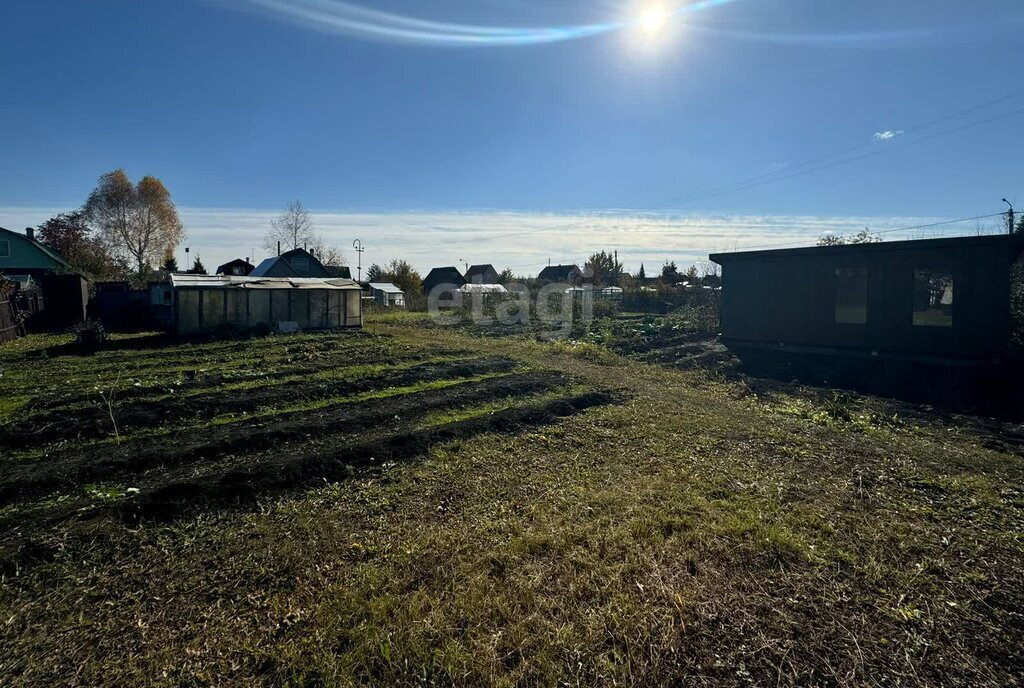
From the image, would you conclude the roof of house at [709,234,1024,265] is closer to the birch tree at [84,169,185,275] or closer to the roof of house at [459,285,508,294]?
the roof of house at [459,285,508,294]

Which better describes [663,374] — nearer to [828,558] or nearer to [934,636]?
[828,558]

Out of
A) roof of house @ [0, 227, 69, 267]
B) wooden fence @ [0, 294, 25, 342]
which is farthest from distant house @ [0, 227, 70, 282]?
wooden fence @ [0, 294, 25, 342]

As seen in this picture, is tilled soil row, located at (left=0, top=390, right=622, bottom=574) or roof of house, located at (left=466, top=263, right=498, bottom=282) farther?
roof of house, located at (left=466, top=263, right=498, bottom=282)

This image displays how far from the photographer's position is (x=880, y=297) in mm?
13289

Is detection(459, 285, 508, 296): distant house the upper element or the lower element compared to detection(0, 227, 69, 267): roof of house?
lower

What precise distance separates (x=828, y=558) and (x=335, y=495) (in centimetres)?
420

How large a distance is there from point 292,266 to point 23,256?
607 inches

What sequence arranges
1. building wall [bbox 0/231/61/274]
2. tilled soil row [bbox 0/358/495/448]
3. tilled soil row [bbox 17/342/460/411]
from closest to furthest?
tilled soil row [bbox 0/358/495/448], tilled soil row [bbox 17/342/460/411], building wall [bbox 0/231/61/274]

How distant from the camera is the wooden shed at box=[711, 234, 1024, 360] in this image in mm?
11688

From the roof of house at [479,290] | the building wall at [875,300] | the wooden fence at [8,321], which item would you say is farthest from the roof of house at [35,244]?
the building wall at [875,300]

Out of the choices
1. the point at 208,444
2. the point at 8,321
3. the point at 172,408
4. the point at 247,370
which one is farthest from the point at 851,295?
the point at 8,321

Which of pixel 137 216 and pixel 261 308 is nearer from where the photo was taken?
pixel 261 308

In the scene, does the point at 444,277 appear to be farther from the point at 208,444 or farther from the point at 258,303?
the point at 208,444

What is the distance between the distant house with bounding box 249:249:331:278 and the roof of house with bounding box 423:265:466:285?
19.0 meters
